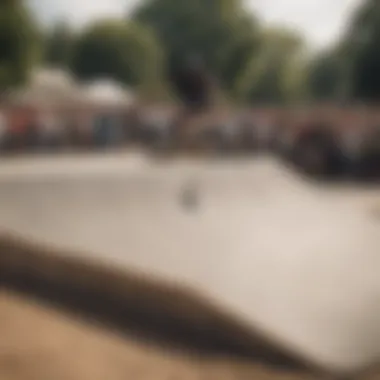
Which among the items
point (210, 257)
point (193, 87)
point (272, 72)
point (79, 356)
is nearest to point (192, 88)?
point (193, 87)

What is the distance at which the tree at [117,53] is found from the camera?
0.93 m

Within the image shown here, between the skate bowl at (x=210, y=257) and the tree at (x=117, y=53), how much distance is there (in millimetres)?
123

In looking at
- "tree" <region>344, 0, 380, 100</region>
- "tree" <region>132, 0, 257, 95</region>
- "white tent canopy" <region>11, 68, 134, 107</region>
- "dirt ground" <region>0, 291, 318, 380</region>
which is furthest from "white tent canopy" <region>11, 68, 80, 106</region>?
"tree" <region>344, 0, 380, 100</region>

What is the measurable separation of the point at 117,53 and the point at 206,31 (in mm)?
122

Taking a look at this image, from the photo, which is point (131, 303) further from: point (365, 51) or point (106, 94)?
point (365, 51)

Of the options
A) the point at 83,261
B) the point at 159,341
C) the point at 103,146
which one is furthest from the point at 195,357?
the point at 103,146

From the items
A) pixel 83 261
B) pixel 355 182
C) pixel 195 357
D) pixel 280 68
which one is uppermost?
pixel 280 68

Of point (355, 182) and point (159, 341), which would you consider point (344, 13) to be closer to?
point (355, 182)

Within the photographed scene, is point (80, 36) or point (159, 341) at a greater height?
point (80, 36)

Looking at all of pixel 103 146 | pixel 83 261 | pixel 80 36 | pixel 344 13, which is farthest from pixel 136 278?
→ pixel 344 13

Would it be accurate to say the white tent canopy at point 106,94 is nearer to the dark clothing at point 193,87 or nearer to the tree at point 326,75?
the dark clothing at point 193,87

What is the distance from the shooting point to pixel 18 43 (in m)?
0.92

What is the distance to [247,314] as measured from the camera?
0.99 m

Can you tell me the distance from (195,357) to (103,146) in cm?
30
